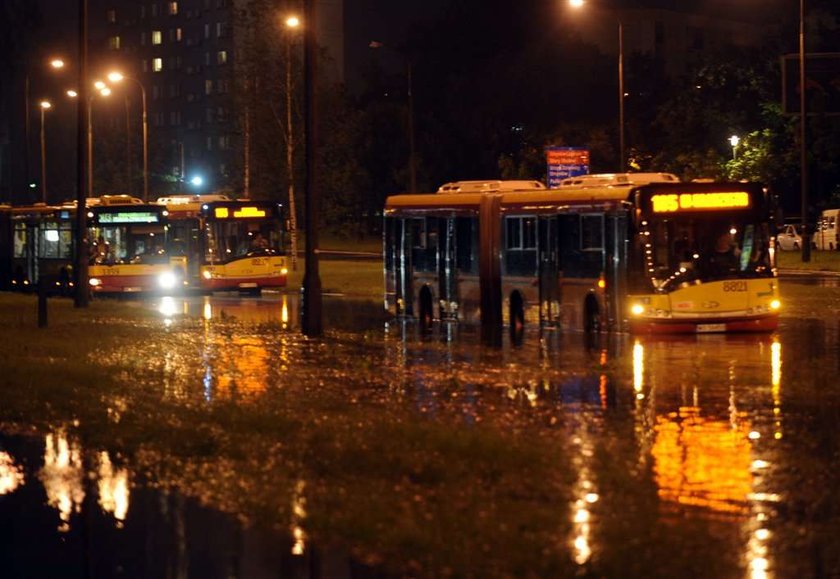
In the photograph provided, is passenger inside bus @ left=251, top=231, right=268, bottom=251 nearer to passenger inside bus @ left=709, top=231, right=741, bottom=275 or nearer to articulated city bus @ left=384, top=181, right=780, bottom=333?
articulated city bus @ left=384, top=181, right=780, bottom=333

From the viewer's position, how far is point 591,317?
29.6m

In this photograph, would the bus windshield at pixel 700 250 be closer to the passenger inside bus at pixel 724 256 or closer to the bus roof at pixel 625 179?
the passenger inside bus at pixel 724 256

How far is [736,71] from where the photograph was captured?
80.3 meters

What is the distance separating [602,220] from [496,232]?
3.88 m

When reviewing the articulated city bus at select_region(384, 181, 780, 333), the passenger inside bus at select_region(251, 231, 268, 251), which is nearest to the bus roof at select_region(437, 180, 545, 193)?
the articulated city bus at select_region(384, 181, 780, 333)

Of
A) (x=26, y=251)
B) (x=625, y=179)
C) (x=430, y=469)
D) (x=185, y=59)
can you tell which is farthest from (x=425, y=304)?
(x=185, y=59)

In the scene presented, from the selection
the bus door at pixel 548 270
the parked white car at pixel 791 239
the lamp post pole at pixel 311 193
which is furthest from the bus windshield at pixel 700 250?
→ the parked white car at pixel 791 239

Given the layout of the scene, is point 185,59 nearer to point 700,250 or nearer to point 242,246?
point 242,246

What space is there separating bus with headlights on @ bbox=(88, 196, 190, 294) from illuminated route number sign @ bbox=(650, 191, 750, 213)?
24.0 meters

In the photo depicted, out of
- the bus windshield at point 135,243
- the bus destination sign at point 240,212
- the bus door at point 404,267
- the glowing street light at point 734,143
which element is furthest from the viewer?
the glowing street light at point 734,143

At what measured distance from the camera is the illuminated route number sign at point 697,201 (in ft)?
93.1

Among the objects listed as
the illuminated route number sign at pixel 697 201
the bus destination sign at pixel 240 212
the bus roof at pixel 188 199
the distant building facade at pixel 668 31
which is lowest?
the illuminated route number sign at pixel 697 201

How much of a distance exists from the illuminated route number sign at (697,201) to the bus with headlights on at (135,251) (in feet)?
78.8

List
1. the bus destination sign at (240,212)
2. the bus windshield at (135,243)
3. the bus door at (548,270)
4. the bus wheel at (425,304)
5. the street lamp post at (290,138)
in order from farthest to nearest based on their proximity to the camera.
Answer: the street lamp post at (290,138)
the bus windshield at (135,243)
the bus destination sign at (240,212)
the bus wheel at (425,304)
the bus door at (548,270)
